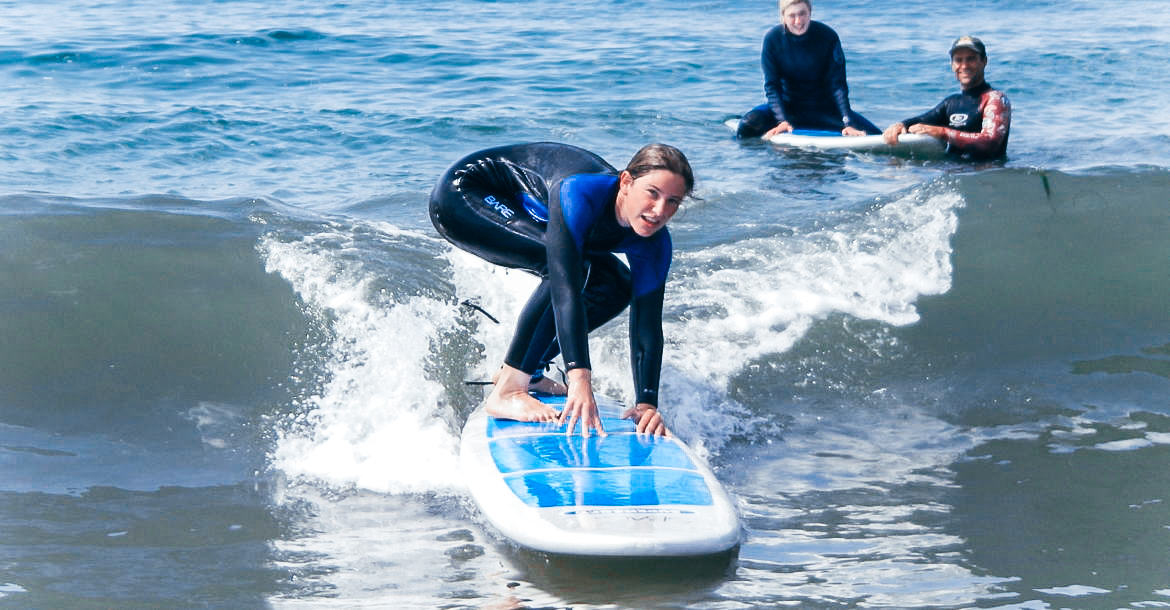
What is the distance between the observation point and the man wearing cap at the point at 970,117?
360 inches

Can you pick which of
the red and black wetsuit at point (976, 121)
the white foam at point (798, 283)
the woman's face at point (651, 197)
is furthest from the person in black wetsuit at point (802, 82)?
the woman's face at point (651, 197)

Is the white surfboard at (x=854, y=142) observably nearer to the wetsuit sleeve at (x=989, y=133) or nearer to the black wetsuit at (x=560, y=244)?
the wetsuit sleeve at (x=989, y=133)

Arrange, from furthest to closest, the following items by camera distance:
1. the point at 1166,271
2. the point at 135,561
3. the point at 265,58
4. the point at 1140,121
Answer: the point at 265,58 → the point at 1140,121 → the point at 1166,271 → the point at 135,561

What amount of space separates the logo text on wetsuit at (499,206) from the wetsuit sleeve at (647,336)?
66 cm

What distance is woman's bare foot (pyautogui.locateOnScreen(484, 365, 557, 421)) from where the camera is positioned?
450cm

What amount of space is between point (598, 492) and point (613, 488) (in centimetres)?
6

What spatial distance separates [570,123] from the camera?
11422 mm

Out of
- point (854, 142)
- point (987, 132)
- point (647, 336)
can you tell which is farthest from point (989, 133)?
point (647, 336)

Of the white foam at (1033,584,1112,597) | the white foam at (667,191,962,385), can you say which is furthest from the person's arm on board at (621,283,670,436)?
the white foam at (1033,584,1112,597)

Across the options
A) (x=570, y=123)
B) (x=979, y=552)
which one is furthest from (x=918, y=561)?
(x=570, y=123)

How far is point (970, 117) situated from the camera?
942 centimetres

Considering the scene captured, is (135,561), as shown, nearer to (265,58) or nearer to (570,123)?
(570,123)

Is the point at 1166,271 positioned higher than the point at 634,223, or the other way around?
the point at 634,223

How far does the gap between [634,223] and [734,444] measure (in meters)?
1.22
